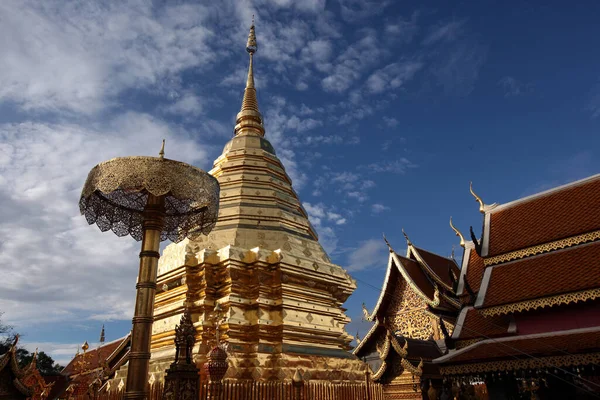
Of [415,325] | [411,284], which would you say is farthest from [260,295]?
[415,325]

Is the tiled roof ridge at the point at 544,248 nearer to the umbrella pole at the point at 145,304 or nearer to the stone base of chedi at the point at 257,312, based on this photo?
the stone base of chedi at the point at 257,312

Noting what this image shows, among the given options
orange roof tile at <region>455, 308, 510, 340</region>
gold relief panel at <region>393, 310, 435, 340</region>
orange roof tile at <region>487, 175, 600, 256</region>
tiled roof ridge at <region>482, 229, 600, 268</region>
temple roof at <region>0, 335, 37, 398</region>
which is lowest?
temple roof at <region>0, 335, 37, 398</region>

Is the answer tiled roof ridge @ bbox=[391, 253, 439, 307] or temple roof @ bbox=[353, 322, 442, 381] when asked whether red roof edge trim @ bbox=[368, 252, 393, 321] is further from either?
temple roof @ bbox=[353, 322, 442, 381]

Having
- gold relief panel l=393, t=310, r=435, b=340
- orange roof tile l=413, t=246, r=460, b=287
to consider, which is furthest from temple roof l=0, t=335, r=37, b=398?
orange roof tile l=413, t=246, r=460, b=287

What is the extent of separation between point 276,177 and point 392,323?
5355 mm

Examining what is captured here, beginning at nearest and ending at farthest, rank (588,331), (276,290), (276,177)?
(588,331), (276,290), (276,177)

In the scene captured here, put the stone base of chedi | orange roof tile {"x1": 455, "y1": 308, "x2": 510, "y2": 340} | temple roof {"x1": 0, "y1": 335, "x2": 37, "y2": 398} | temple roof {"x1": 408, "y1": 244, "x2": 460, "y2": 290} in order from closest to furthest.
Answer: orange roof tile {"x1": 455, "y1": 308, "x2": 510, "y2": 340}, the stone base of chedi, temple roof {"x1": 0, "y1": 335, "x2": 37, "y2": 398}, temple roof {"x1": 408, "y1": 244, "x2": 460, "y2": 290}

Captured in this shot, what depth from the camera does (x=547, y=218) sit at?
8188 mm

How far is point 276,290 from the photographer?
9008 millimetres

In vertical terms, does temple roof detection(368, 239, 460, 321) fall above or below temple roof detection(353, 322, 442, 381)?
above

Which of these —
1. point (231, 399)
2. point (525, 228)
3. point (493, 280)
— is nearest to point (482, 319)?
point (493, 280)

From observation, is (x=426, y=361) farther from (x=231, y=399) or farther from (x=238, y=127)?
(x=238, y=127)

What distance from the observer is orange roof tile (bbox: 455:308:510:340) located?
7.43 meters

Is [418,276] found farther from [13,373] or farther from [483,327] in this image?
[13,373]
